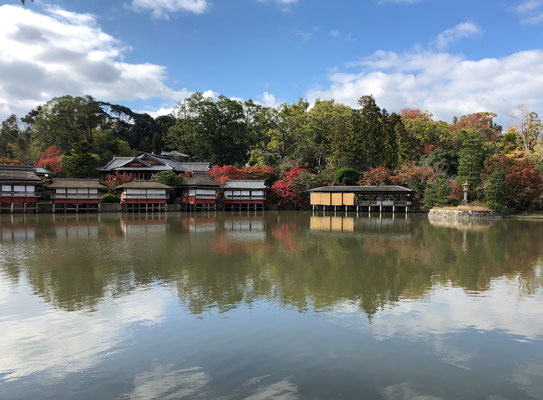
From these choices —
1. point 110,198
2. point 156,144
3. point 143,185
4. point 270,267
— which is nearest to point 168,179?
point 143,185

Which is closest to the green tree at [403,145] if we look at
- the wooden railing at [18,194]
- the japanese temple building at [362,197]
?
the japanese temple building at [362,197]

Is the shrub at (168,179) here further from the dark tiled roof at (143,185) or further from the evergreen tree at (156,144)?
the evergreen tree at (156,144)

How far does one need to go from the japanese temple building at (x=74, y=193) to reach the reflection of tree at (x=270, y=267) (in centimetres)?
1950

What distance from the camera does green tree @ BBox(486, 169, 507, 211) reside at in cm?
3379

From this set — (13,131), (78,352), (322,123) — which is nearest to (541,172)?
(322,123)

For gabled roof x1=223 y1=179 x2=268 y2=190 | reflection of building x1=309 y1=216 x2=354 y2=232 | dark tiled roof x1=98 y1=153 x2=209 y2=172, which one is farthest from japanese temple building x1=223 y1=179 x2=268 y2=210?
reflection of building x1=309 y1=216 x2=354 y2=232

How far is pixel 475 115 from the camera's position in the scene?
66.2m

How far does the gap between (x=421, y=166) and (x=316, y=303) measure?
40824mm

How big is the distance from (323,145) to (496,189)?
23.9 m

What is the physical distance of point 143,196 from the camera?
40750 mm

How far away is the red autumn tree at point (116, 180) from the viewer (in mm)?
43906

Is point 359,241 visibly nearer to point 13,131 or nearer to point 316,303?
point 316,303

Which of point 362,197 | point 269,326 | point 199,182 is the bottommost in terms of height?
point 269,326

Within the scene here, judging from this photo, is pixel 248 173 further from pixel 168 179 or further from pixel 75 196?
pixel 75 196
